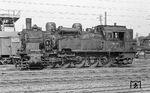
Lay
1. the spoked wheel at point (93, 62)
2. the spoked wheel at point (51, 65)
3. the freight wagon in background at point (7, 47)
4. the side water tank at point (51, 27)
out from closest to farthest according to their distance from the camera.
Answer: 1. the spoked wheel at point (51, 65)
2. the side water tank at point (51, 27)
3. the spoked wheel at point (93, 62)
4. the freight wagon in background at point (7, 47)

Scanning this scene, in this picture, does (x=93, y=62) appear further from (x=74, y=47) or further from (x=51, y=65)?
(x=51, y=65)

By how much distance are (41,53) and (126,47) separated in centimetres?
791

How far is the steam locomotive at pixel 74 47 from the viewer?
1787 cm

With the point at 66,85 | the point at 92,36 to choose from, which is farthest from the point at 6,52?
the point at 66,85

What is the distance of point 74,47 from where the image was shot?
1898 cm

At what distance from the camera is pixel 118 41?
20438 millimetres

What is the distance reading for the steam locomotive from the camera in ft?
58.6

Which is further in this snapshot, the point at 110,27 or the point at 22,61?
the point at 110,27

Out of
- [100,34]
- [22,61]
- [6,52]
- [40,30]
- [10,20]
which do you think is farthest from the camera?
[10,20]

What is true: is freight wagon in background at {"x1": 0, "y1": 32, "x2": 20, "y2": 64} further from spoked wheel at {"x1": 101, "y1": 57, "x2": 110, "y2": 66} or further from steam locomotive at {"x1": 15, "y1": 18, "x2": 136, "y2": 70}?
spoked wheel at {"x1": 101, "y1": 57, "x2": 110, "y2": 66}

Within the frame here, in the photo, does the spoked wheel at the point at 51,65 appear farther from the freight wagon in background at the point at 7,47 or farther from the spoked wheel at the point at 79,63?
the freight wagon in background at the point at 7,47

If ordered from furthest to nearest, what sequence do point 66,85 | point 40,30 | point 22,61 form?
point 40,30, point 22,61, point 66,85

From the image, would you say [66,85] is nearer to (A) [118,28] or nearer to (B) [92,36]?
(B) [92,36]

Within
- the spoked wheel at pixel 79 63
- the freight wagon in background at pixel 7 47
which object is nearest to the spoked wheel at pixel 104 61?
the spoked wheel at pixel 79 63
